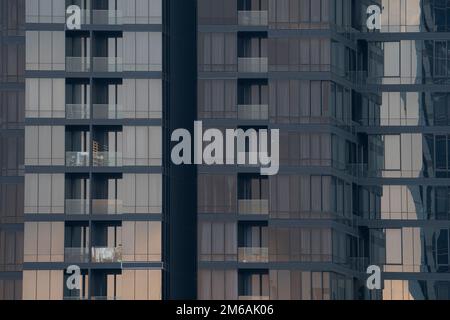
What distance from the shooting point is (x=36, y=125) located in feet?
403

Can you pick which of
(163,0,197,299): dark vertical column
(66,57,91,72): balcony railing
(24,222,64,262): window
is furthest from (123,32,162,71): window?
(24,222,64,262): window

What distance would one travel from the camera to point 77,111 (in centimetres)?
12369

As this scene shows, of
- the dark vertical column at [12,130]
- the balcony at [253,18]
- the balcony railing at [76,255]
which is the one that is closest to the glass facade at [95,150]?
the balcony railing at [76,255]

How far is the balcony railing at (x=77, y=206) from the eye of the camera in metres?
122

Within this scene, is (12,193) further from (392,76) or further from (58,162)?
(392,76)

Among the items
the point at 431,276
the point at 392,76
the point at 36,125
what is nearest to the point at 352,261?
the point at 431,276

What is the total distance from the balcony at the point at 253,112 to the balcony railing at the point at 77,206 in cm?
1232

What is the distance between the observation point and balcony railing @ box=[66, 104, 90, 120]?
12356 cm

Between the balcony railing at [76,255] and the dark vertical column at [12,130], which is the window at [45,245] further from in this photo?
the dark vertical column at [12,130]

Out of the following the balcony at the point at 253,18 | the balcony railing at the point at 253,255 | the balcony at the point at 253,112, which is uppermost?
the balcony at the point at 253,18

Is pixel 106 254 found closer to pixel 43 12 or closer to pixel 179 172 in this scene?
pixel 179 172

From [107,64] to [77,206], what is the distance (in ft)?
33.7

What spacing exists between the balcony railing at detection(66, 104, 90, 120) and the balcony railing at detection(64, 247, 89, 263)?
364 inches
